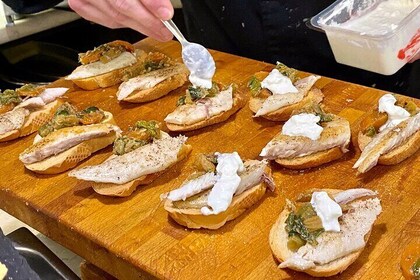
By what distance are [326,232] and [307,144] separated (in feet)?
1.71

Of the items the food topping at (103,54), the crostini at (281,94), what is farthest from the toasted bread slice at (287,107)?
the food topping at (103,54)

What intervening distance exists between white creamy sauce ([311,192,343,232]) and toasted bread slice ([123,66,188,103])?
49.6 inches

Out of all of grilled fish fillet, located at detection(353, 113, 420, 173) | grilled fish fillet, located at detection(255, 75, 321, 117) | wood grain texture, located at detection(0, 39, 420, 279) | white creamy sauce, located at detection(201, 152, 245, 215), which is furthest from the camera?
grilled fish fillet, located at detection(255, 75, 321, 117)

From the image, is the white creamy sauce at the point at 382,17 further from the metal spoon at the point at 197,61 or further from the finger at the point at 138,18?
the finger at the point at 138,18

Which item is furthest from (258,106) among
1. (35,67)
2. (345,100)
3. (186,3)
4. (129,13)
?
(35,67)

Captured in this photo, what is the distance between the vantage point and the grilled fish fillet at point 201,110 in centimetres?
264

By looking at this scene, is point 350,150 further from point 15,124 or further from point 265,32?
point 15,124

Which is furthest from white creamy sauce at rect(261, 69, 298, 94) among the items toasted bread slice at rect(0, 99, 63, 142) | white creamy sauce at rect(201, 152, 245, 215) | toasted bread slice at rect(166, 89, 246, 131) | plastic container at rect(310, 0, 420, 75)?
toasted bread slice at rect(0, 99, 63, 142)

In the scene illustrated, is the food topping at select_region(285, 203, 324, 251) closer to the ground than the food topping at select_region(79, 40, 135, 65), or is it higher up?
closer to the ground

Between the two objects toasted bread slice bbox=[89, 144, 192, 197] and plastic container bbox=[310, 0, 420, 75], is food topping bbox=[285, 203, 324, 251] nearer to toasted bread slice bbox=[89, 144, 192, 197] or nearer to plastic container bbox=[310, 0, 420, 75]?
toasted bread slice bbox=[89, 144, 192, 197]

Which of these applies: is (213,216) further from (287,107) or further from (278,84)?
(278,84)

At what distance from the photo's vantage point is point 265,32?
3029 mm

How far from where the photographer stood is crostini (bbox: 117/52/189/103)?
2924 millimetres

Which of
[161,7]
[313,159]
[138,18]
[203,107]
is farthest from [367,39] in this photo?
[138,18]
